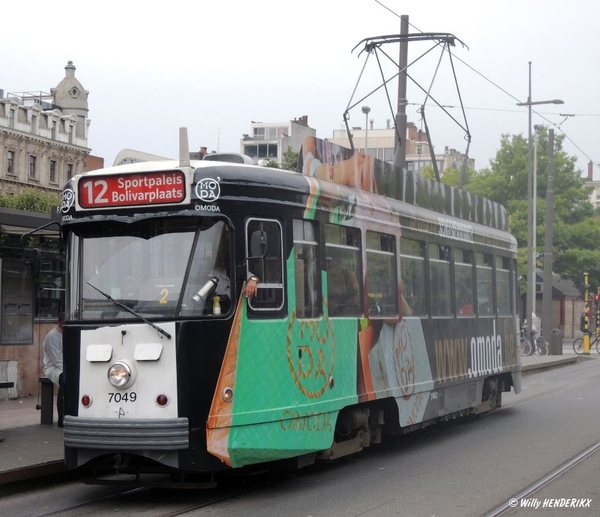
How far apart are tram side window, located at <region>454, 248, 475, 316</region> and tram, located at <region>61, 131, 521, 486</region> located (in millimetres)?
3314

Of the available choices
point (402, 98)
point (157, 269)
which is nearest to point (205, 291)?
point (157, 269)

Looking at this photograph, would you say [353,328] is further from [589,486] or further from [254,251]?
[589,486]

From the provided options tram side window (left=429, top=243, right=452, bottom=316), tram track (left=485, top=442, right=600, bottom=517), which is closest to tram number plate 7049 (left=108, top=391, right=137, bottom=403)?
tram track (left=485, top=442, right=600, bottom=517)

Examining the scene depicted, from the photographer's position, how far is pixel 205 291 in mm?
8812

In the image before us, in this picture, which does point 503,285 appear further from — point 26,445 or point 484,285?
point 26,445

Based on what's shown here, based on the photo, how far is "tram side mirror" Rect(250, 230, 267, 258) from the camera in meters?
8.83

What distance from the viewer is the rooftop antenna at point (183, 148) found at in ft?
29.6

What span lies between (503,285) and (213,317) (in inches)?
341

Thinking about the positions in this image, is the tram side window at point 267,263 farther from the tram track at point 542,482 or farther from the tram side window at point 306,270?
the tram track at point 542,482

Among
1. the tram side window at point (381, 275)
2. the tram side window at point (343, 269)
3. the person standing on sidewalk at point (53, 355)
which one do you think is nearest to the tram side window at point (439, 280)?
the tram side window at point (381, 275)

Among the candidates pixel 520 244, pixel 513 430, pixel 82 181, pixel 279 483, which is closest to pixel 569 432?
pixel 513 430

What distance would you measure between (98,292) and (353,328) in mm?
2770

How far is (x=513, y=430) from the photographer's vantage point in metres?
14.6

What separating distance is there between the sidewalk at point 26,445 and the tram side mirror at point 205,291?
2.54 meters
